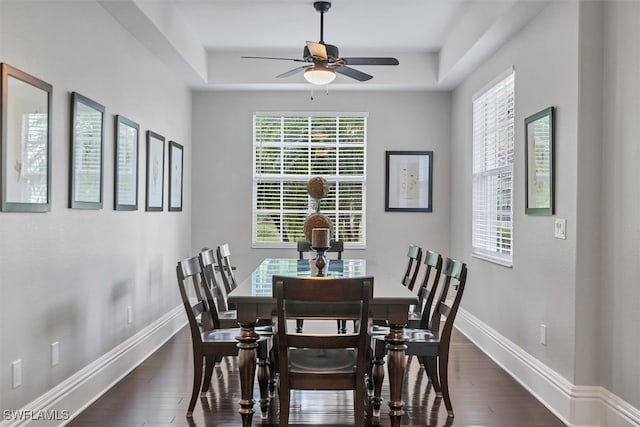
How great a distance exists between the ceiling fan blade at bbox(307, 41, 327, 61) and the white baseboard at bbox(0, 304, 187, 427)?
A: 251cm

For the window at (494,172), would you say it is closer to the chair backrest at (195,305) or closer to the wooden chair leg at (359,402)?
the wooden chair leg at (359,402)

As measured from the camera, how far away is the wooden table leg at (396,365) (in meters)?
2.67

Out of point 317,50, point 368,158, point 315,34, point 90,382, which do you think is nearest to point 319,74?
point 317,50

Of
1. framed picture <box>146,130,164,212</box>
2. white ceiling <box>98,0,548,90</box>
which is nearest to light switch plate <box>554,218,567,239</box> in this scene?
white ceiling <box>98,0,548,90</box>

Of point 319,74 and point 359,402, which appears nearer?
point 359,402

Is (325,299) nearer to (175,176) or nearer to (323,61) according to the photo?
(323,61)

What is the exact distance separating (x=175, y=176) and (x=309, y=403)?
3002 mm

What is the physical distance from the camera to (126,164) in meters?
4.01

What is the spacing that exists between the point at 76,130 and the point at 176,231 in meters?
2.42

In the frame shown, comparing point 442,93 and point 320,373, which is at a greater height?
point 442,93

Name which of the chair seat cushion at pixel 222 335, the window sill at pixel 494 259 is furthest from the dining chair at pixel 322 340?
the window sill at pixel 494 259

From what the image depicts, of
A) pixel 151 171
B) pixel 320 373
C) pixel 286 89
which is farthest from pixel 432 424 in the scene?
pixel 286 89

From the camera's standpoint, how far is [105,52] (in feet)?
11.8

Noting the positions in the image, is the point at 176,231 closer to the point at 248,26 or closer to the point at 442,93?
the point at 248,26
